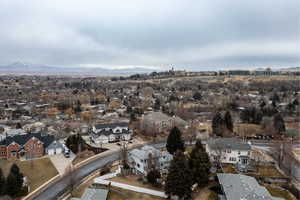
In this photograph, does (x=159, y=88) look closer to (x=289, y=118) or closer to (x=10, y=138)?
(x=289, y=118)

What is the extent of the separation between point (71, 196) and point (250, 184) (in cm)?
1930

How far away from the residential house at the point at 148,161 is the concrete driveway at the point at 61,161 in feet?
31.1

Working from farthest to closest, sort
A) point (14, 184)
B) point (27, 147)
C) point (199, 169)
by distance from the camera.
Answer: point (27, 147) → point (199, 169) → point (14, 184)

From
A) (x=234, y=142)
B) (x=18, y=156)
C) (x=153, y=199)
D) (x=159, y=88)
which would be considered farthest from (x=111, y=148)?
(x=159, y=88)

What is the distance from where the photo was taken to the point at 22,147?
3575 cm

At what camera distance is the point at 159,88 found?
368ft

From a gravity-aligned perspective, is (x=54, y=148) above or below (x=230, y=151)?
below

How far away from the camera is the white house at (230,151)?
32.0 metres

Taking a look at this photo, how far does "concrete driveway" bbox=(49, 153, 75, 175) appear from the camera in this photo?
3085 cm

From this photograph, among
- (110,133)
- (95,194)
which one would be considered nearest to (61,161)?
(110,133)

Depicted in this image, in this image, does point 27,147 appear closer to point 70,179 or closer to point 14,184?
point 14,184

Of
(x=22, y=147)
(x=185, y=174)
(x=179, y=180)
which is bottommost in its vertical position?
(x=22, y=147)

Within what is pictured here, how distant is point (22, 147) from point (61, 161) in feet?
25.6

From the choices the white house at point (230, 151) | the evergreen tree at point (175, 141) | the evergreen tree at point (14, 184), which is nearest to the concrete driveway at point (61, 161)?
the evergreen tree at point (14, 184)
